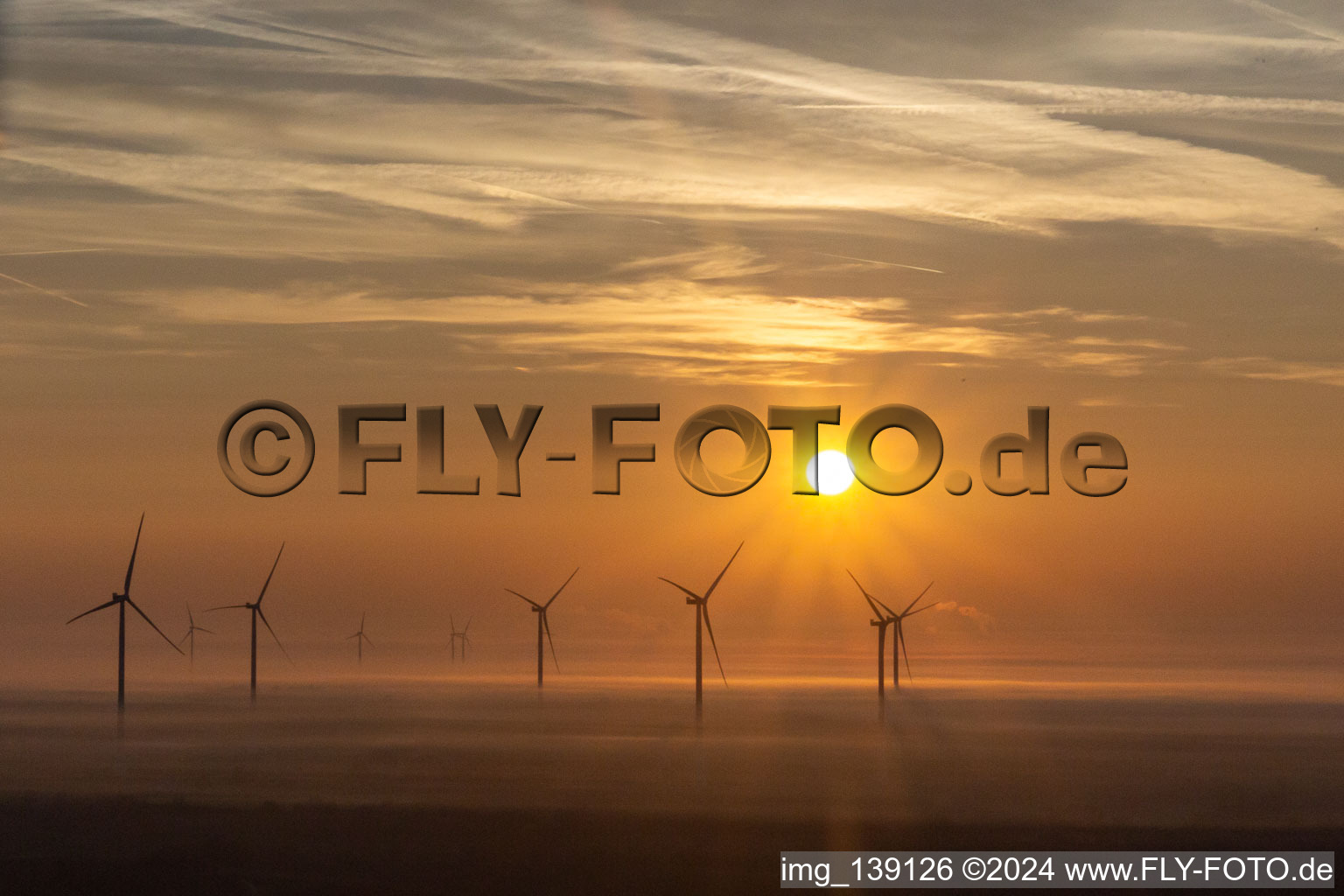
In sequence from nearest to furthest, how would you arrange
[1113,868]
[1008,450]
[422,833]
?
[1008,450] → [1113,868] → [422,833]

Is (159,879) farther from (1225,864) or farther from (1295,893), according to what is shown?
(1295,893)

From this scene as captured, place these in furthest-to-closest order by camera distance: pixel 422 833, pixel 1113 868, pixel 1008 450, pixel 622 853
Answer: pixel 422 833 → pixel 622 853 → pixel 1113 868 → pixel 1008 450

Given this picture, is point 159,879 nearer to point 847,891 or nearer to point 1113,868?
point 847,891

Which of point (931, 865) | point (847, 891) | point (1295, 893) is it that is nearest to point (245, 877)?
point (847, 891)

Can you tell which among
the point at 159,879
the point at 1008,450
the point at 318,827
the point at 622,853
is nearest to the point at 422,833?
the point at 318,827

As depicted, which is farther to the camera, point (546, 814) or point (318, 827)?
point (546, 814)

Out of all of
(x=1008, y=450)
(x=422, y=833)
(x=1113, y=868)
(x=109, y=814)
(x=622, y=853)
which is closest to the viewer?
(x=1008, y=450)

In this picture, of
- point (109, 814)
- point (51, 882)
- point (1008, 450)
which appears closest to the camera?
point (1008, 450)

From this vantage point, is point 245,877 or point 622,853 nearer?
point 245,877

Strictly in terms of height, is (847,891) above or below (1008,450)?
below
